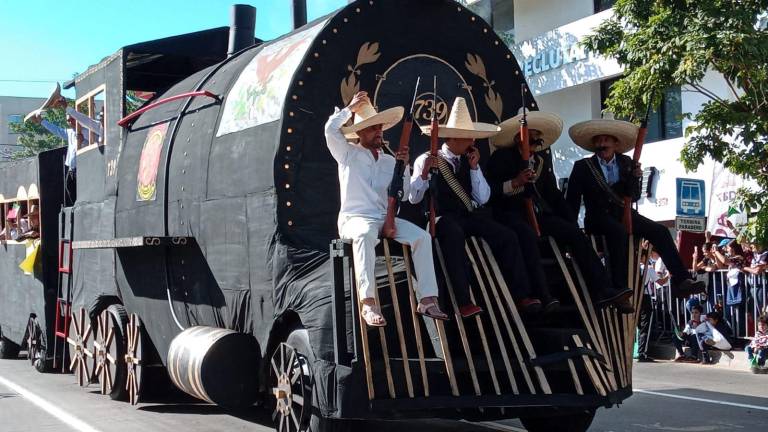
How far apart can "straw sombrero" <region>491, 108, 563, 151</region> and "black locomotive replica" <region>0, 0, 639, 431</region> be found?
61 cm

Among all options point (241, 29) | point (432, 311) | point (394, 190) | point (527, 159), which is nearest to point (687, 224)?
point (241, 29)

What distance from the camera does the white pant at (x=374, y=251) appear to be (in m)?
6.40

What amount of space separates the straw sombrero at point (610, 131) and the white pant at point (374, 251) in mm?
2136

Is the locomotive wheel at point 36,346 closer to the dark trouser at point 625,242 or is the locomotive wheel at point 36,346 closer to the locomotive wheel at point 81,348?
the locomotive wheel at point 81,348

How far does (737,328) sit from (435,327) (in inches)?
384

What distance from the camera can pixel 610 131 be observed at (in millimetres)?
8016

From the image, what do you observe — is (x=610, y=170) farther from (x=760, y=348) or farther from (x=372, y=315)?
(x=760, y=348)

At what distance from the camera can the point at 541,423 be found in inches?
330

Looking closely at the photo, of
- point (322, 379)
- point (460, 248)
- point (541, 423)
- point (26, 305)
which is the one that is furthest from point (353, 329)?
point (26, 305)

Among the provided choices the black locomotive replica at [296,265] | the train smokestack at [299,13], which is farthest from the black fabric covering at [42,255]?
the train smokestack at [299,13]

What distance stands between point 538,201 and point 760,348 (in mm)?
7032

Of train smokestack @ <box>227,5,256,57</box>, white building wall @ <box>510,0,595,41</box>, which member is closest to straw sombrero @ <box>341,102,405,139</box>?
→ train smokestack @ <box>227,5,256,57</box>

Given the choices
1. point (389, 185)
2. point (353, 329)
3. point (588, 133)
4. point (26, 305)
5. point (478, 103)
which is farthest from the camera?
point (26, 305)

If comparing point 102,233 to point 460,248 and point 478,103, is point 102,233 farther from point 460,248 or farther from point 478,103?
point 460,248
